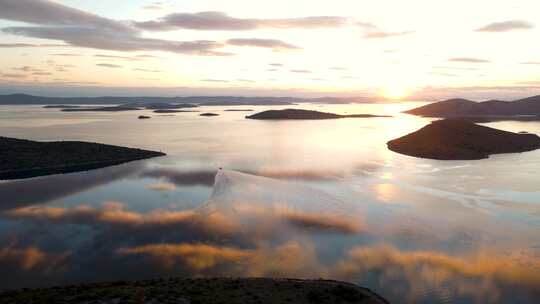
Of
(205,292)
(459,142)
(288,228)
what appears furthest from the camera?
(459,142)

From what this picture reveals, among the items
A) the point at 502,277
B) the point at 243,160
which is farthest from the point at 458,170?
the point at 502,277

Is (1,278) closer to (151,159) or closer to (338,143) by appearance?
(151,159)

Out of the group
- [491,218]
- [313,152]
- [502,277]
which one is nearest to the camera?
[502,277]

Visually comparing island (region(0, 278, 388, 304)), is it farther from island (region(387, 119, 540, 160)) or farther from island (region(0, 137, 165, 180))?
island (region(387, 119, 540, 160))

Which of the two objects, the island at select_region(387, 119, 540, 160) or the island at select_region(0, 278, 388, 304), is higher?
the island at select_region(387, 119, 540, 160)

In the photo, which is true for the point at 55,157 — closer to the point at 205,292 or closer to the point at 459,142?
the point at 205,292

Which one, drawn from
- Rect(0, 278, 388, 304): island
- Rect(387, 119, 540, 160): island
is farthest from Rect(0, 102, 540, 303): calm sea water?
Rect(387, 119, 540, 160): island

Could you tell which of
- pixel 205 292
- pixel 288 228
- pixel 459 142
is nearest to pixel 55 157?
pixel 288 228
